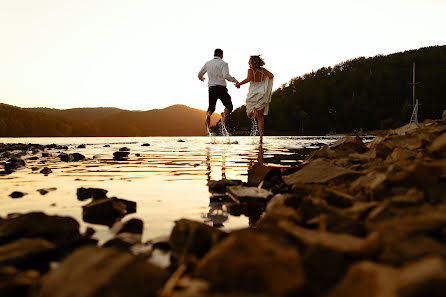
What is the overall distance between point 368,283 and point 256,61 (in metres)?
13.0

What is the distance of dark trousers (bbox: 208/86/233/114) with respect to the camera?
13883 millimetres

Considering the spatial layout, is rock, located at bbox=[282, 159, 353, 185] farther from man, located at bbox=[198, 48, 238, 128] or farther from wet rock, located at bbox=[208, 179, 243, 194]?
man, located at bbox=[198, 48, 238, 128]

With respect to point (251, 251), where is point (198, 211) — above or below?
below

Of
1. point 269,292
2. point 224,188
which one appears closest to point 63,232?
point 269,292

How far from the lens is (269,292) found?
48.6 inches

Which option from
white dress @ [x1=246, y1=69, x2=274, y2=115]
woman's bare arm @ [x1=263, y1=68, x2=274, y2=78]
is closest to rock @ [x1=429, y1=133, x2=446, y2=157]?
white dress @ [x1=246, y1=69, x2=274, y2=115]

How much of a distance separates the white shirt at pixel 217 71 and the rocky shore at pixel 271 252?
11.4 meters

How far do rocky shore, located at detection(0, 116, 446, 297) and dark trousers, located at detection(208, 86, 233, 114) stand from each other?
11.5 m

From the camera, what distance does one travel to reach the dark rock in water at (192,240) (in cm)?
187

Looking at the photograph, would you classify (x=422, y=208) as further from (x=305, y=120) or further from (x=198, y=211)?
(x=305, y=120)

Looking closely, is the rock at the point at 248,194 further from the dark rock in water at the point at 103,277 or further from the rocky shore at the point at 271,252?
the dark rock in water at the point at 103,277

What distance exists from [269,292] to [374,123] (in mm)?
109723

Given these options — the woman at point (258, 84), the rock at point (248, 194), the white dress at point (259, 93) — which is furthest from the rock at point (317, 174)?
the white dress at point (259, 93)

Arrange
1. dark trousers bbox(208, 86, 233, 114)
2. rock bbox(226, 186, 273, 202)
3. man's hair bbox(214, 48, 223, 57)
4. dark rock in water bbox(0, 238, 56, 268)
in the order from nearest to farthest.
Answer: dark rock in water bbox(0, 238, 56, 268), rock bbox(226, 186, 273, 202), dark trousers bbox(208, 86, 233, 114), man's hair bbox(214, 48, 223, 57)
